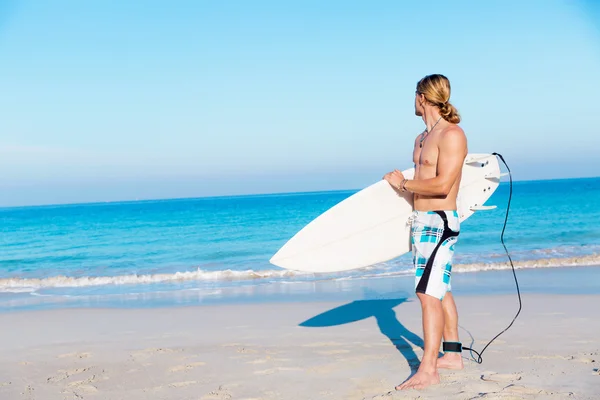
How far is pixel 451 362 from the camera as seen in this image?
3.49 meters

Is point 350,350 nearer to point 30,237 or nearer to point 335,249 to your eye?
point 335,249

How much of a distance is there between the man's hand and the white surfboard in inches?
14.0

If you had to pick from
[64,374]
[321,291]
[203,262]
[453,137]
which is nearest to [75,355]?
[64,374]

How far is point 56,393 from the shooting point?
3.51 m

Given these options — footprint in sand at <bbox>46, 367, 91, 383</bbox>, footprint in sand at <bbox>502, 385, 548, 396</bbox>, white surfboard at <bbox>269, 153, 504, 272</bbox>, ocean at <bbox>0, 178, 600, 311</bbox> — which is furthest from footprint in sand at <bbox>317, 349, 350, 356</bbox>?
ocean at <bbox>0, 178, 600, 311</bbox>

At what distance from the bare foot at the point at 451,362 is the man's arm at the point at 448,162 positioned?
3.54ft

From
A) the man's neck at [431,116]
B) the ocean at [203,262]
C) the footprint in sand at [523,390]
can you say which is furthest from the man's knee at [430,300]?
the ocean at [203,262]

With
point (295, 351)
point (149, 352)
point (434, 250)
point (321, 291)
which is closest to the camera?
point (434, 250)

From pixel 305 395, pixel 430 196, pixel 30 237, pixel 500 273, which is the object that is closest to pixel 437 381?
pixel 305 395

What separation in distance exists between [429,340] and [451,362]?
496 mm

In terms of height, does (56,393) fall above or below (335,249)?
below

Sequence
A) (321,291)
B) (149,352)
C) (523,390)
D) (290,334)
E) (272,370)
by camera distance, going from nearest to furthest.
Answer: (523,390) < (272,370) < (149,352) < (290,334) < (321,291)

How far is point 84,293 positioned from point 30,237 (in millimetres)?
20147

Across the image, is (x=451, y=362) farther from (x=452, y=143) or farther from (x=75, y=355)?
(x=75, y=355)
